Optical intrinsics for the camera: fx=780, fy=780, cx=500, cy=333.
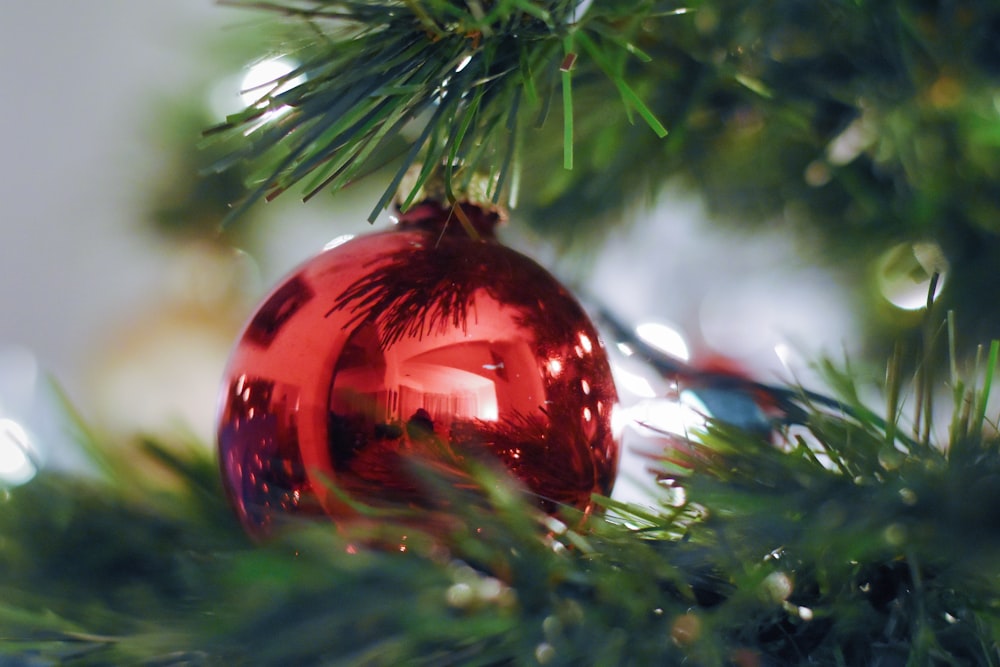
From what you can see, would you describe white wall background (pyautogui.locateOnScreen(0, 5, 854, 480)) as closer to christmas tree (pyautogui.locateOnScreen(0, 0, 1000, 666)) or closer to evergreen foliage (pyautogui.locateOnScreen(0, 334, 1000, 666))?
christmas tree (pyautogui.locateOnScreen(0, 0, 1000, 666))

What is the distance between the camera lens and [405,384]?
0.74ft

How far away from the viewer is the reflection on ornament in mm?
437

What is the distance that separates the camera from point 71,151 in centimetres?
101

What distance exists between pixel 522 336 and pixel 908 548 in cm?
12

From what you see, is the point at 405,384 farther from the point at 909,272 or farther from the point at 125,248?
the point at 125,248

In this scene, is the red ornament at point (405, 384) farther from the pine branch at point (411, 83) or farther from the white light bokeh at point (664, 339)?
the white light bokeh at point (664, 339)

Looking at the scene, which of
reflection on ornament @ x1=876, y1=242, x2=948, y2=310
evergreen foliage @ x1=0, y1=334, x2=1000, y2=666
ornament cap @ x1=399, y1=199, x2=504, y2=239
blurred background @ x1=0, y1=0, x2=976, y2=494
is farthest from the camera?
blurred background @ x1=0, y1=0, x2=976, y2=494

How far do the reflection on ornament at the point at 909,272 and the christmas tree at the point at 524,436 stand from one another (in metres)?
0.02

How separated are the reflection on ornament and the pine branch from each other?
24 cm

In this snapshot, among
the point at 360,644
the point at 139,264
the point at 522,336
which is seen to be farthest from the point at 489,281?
the point at 139,264

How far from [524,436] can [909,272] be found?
33 centimetres

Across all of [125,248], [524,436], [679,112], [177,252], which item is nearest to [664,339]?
[679,112]

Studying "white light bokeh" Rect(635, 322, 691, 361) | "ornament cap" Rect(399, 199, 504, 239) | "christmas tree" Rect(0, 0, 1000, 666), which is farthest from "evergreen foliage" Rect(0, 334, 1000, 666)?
"white light bokeh" Rect(635, 322, 691, 361)

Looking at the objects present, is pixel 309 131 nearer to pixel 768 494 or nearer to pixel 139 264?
pixel 768 494
